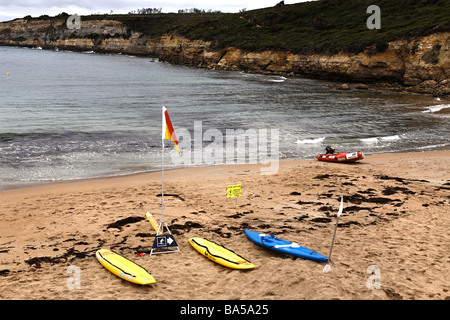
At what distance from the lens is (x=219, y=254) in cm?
845

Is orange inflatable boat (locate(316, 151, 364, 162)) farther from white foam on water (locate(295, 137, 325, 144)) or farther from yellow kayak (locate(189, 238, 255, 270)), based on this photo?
yellow kayak (locate(189, 238, 255, 270))

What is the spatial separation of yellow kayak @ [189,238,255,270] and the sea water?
8.57 meters

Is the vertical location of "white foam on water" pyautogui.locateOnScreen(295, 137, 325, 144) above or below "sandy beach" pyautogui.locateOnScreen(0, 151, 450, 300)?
above

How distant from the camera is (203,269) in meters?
8.16

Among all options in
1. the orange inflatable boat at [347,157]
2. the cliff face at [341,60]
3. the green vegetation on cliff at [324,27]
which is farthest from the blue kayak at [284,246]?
the green vegetation on cliff at [324,27]

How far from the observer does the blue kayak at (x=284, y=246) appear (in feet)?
27.3

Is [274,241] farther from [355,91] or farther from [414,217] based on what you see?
[355,91]

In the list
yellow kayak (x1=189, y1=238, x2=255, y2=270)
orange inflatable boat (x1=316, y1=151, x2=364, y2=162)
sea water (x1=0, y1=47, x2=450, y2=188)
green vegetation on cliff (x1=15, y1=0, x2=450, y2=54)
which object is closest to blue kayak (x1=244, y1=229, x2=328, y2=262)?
yellow kayak (x1=189, y1=238, x2=255, y2=270)

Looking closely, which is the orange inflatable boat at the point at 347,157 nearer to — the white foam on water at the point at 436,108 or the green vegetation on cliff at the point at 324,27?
the white foam on water at the point at 436,108

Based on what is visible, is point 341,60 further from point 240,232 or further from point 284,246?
point 284,246

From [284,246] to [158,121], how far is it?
21.0 metres

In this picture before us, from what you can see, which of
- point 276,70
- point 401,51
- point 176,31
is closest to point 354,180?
point 401,51

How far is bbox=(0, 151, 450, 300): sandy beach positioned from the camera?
7.30 metres

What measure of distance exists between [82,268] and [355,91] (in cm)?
4608
